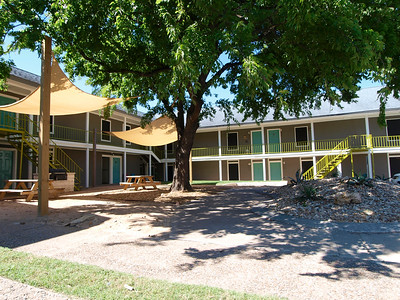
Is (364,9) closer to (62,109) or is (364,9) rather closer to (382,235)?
(382,235)

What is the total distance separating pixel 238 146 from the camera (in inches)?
863

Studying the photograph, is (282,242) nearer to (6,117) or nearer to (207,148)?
(6,117)

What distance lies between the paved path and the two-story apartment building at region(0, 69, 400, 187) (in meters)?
9.60

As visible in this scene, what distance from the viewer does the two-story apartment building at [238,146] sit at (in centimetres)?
1302

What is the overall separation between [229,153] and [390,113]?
1141 centimetres

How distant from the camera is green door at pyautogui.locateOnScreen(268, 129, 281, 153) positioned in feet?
67.7

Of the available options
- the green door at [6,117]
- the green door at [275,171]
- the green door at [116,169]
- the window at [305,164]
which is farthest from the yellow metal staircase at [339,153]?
the green door at [6,117]

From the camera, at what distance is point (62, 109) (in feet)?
32.7

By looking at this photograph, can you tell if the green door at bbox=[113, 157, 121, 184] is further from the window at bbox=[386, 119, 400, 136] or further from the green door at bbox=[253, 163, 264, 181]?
the window at bbox=[386, 119, 400, 136]

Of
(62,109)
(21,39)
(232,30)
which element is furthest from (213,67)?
(62,109)

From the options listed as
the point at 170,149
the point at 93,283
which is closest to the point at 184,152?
the point at 93,283

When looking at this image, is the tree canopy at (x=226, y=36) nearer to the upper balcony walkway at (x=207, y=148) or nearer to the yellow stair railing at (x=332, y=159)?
the upper balcony walkway at (x=207, y=148)

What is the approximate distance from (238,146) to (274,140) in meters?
2.89

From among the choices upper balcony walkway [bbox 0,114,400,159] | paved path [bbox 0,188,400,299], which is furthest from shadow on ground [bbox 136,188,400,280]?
upper balcony walkway [bbox 0,114,400,159]
